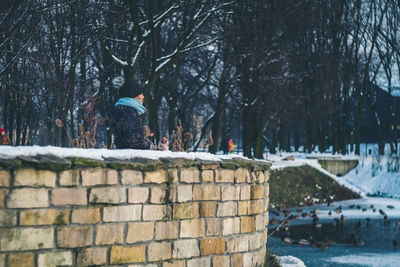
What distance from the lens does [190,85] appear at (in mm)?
31812

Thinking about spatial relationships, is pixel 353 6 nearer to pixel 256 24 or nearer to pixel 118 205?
pixel 256 24

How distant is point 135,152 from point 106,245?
1058mm

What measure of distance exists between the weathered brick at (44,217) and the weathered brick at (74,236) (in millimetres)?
99

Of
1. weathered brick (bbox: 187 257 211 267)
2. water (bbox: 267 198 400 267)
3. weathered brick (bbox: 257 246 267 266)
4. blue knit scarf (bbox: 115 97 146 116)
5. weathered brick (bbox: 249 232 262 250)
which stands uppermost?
blue knit scarf (bbox: 115 97 146 116)

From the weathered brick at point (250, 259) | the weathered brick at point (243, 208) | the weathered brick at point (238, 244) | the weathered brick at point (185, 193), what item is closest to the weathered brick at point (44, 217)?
the weathered brick at point (185, 193)

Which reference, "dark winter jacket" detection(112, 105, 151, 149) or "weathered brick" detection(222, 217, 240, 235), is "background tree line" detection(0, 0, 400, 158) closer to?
"dark winter jacket" detection(112, 105, 151, 149)

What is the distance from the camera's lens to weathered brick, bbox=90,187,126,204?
570cm

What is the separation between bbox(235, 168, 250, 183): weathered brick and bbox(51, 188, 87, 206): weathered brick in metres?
2.22

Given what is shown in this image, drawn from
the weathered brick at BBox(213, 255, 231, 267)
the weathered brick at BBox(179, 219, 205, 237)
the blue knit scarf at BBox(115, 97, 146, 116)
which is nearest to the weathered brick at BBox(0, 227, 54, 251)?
the weathered brick at BBox(179, 219, 205, 237)

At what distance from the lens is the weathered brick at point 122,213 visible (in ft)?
19.0

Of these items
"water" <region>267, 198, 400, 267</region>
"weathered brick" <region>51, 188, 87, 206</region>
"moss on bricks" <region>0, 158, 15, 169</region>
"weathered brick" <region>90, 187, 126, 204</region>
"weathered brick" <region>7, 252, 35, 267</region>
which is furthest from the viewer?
"water" <region>267, 198, 400, 267</region>

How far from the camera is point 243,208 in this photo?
7.27 meters

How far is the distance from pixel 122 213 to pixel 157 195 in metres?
0.47

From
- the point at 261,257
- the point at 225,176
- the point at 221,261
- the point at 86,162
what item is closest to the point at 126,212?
the point at 86,162
